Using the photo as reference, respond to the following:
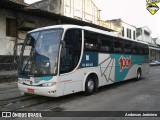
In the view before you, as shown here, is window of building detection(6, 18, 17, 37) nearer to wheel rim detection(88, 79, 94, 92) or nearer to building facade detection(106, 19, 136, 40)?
wheel rim detection(88, 79, 94, 92)

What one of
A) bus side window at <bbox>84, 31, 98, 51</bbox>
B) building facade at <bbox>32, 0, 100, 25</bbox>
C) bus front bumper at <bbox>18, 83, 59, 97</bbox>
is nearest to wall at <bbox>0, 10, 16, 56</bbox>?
building facade at <bbox>32, 0, 100, 25</bbox>

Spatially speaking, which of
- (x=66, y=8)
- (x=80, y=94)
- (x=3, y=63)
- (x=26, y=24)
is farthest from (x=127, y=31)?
(x=80, y=94)

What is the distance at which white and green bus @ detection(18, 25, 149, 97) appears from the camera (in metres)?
8.16

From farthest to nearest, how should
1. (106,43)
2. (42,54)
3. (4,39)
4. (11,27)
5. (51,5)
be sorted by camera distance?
1. (51,5)
2. (11,27)
3. (4,39)
4. (106,43)
5. (42,54)

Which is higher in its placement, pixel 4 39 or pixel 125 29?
pixel 125 29

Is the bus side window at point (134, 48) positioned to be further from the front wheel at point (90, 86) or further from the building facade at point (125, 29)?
the building facade at point (125, 29)

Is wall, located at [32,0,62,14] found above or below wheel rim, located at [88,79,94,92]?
above

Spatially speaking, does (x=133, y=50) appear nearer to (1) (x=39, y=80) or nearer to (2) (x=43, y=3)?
(1) (x=39, y=80)

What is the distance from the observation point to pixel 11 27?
20.1 metres

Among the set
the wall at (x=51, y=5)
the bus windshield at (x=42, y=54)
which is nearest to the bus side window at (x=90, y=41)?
the bus windshield at (x=42, y=54)

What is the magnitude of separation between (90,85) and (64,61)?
235cm

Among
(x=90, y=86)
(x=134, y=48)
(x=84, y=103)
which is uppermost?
(x=134, y=48)

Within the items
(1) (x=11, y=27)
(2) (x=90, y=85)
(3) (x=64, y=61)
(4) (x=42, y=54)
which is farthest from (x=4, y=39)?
(3) (x=64, y=61)

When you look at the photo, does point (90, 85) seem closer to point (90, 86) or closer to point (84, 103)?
point (90, 86)
